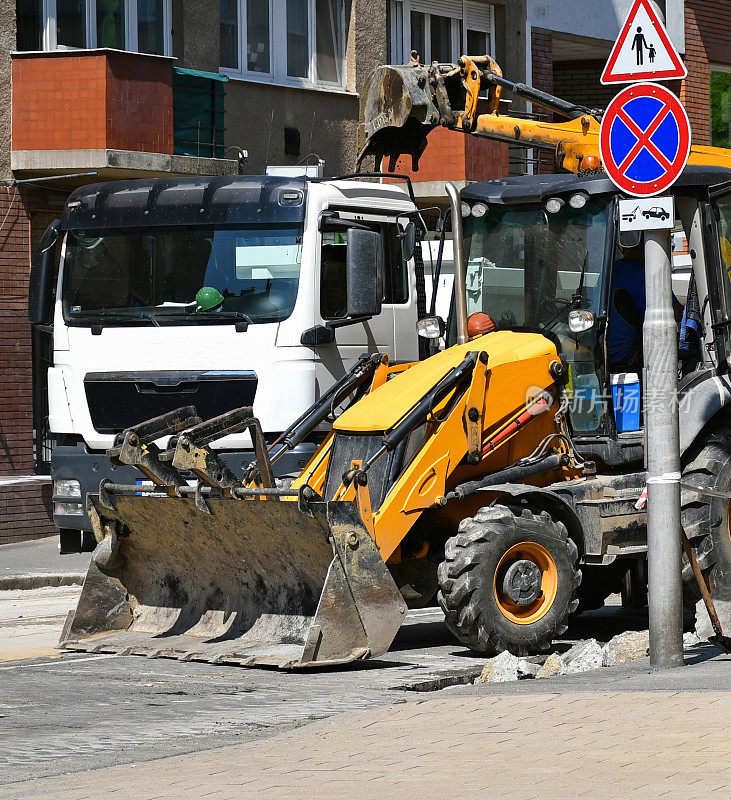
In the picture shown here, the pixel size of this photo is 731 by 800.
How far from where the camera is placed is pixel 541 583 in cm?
990

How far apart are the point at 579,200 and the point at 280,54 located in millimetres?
12159

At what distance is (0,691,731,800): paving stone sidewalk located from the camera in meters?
6.02

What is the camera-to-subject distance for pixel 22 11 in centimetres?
1889

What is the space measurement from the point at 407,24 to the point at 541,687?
17.2 metres

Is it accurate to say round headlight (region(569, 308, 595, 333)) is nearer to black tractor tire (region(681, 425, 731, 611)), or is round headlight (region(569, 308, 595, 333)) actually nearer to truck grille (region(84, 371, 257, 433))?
black tractor tire (region(681, 425, 731, 611))

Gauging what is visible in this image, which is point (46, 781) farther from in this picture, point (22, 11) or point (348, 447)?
point (22, 11)

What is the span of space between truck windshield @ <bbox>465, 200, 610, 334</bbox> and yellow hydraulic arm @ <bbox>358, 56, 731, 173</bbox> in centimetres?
140

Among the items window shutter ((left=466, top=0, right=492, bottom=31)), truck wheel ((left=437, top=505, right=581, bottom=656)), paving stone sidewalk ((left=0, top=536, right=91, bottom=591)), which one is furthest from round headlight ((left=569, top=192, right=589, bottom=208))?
window shutter ((left=466, top=0, right=492, bottom=31))

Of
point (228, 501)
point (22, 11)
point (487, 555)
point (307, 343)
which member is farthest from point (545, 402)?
point (22, 11)

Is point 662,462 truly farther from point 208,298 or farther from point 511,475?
point 208,298

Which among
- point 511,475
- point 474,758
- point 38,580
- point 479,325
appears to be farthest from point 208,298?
point 474,758

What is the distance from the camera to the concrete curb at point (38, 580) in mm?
14930

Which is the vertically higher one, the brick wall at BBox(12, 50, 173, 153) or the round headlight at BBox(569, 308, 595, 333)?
the brick wall at BBox(12, 50, 173, 153)

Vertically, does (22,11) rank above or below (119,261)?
above
